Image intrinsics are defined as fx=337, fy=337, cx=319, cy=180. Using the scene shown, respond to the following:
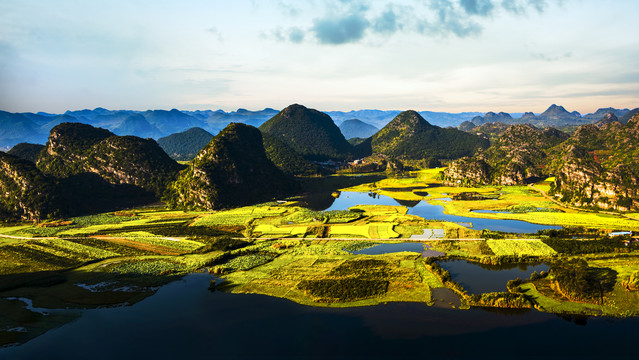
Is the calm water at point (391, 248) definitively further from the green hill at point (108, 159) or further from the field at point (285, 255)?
the green hill at point (108, 159)

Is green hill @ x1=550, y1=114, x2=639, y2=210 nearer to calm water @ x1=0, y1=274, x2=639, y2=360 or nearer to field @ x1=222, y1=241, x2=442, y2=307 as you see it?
field @ x1=222, y1=241, x2=442, y2=307

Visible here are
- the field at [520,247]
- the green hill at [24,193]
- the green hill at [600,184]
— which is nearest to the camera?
the field at [520,247]

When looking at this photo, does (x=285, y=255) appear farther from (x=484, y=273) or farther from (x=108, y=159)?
(x=108, y=159)

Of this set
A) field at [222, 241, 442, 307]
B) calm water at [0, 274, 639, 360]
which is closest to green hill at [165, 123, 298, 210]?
field at [222, 241, 442, 307]

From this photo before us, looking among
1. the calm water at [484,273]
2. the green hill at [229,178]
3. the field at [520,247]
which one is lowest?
the calm water at [484,273]

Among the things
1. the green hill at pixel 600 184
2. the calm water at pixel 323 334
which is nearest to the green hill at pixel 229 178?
the calm water at pixel 323 334

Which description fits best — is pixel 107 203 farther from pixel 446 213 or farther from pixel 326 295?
pixel 446 213
